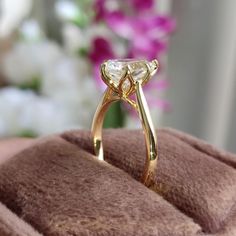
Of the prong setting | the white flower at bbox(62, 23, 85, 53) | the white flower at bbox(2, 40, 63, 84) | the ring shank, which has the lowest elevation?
the white flower at bbox(2, 40, 63, 84)

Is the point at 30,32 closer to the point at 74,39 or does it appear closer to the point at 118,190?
the point at 74,39

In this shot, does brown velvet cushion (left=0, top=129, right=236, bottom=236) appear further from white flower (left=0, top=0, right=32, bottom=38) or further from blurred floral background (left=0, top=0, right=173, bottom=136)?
white flower (left=0, top=0, right=32, bottom=38)

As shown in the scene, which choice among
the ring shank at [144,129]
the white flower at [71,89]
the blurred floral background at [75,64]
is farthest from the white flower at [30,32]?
the ring shank at [144,129]

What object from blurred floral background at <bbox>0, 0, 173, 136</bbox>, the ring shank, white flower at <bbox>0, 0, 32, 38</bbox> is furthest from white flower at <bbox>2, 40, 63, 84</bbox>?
the ring shank

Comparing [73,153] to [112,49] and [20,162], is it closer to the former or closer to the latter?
[20,162]

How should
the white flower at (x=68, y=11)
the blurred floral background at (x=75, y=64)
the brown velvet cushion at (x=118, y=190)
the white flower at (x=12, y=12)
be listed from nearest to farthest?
the brown velvet cushion at (x=118, y=190)
the blurred floral background at (x=75, y=64)
the white flower at (x=68, y=11)
the white flower at (x=12, y=12)

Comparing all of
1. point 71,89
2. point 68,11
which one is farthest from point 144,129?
point 68,11

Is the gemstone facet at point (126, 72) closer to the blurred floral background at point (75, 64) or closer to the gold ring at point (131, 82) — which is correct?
the gold ring at point (131, 82)
